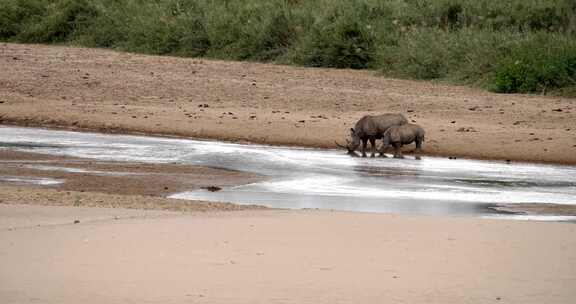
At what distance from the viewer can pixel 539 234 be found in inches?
476

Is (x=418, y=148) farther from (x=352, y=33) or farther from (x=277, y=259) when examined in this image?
(x=352, y=33)

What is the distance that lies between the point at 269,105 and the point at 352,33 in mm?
7964

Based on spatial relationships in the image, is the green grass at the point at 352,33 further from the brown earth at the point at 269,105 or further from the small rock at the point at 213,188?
the small rock at the point at 213,188

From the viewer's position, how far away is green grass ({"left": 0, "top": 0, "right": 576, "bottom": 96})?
88.7 ft

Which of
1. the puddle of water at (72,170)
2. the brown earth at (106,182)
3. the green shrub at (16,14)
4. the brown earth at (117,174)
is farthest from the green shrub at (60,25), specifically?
the puddle of water at (72,170)

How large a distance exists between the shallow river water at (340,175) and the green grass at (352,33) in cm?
713

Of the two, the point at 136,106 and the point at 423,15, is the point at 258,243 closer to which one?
the point at 136,106

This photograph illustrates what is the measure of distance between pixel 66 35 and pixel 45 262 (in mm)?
28876

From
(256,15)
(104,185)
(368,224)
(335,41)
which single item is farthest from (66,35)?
(368,224)

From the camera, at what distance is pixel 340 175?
17609mm

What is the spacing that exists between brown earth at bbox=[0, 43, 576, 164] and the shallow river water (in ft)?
2.35

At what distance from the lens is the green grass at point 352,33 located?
88.7 ft

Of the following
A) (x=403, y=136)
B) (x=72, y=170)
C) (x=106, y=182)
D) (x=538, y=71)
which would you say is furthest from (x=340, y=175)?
(x=538, y=71)

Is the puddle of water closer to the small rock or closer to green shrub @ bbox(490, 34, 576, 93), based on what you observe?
the small rock
